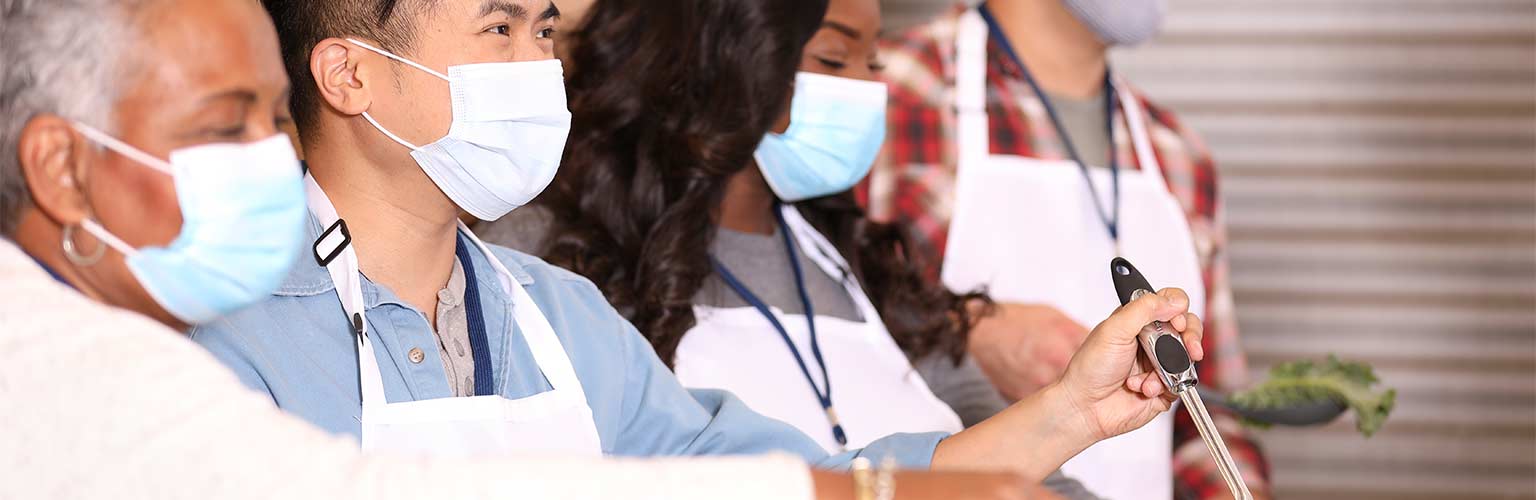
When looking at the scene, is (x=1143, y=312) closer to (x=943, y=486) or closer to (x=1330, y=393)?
(x=943, y=486)

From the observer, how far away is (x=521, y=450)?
1.62 meters

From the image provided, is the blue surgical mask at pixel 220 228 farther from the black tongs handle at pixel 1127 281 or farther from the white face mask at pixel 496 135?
the black tongs handle at pixel 1127 281

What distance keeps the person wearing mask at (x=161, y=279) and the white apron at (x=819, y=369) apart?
1006mm

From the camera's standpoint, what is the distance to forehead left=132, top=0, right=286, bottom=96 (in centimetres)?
116

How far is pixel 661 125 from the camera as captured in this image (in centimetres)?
236

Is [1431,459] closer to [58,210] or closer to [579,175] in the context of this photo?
[579,175]

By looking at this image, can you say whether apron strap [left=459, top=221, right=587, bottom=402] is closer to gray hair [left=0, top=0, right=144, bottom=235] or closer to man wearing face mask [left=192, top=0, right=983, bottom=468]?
man wearing face mask [left=192, top=0, right=983, bottom=468]

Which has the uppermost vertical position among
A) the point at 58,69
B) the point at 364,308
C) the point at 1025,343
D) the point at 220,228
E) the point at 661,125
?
the point at 58,69

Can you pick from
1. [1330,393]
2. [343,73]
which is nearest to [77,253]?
[343,73]

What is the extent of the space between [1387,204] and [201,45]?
3309mm

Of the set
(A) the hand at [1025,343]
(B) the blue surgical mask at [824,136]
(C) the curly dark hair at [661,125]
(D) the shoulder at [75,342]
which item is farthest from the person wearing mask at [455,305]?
(A) the hand at [1025,343]

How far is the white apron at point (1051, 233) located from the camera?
2.93 metres

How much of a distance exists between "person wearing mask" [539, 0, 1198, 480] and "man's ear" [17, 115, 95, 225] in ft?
3.59

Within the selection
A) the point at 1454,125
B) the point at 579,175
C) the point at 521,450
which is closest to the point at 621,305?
the point at 579,175
